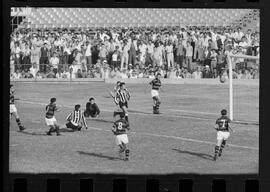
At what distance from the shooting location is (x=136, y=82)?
21.7 m

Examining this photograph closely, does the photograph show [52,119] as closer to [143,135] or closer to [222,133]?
[143,135]

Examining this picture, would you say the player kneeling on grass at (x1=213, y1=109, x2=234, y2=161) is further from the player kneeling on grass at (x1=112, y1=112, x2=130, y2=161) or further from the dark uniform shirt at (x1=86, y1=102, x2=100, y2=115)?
the dark uniform shirt at (x1=86, y1=102, x2=100, y2=115)

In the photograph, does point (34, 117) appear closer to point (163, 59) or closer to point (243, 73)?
point (163, 59)

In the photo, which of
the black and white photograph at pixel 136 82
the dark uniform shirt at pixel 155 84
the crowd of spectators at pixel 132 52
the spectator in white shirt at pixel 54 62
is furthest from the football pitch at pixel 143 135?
the spectator in white shirt at pixel 54 62

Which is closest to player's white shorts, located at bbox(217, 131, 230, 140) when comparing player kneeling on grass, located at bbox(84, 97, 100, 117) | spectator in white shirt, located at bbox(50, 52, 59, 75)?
player kneeling on grass, located at bbox(84, 97, 100, 117)

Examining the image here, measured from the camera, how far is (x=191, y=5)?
11508 mm

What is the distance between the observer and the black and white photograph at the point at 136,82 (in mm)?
16828

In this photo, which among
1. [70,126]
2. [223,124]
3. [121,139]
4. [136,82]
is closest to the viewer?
[121,139]

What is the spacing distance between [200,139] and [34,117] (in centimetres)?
440

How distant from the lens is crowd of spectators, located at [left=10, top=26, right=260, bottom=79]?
65.0 feet

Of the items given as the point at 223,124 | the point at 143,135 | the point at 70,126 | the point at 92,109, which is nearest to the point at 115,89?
the point at 92,109

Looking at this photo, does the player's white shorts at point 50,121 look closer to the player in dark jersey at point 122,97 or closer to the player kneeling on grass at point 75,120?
Answer: the player kneeling on grass at point 75,120

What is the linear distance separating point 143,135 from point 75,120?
1.66 m

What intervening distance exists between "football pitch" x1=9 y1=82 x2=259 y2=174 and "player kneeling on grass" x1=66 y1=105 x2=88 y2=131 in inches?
7.5
